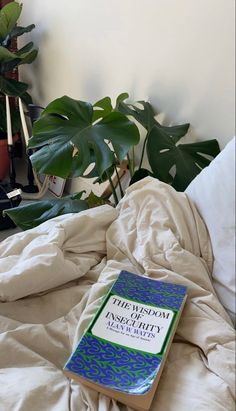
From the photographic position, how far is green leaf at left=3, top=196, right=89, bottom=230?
3.94 ft

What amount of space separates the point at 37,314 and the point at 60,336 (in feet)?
0.26

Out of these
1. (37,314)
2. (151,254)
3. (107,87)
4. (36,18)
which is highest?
(36,18)

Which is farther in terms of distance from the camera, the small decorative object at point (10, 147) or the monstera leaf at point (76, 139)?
the small decorative object at point (10, 147)

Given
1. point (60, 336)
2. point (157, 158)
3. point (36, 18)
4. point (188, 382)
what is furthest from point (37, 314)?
point (36, 18)

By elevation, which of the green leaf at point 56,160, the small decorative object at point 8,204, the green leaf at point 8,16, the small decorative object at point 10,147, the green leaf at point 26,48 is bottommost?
the small decorative object at point 8,204

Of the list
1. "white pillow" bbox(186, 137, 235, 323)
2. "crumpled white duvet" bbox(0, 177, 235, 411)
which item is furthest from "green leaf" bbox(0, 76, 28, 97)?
"white pillow" bbox(186, 137, 235, 323)

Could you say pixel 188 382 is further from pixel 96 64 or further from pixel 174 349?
pixel 96 64

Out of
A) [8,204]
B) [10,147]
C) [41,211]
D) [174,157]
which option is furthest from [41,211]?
[10,147]

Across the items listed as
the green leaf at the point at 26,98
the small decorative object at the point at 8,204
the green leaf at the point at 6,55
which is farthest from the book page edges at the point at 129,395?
the green leaf at the point at 26,98

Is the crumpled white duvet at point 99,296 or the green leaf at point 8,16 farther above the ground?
the green leaf at point 8,16

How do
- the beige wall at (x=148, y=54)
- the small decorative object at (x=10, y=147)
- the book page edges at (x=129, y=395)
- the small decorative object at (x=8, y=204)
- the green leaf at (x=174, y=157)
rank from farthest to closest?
1. the small decorative object at (x=10, y=147)
2. the small decorative object at (x=8, y=204)
3. the green leaf at (x=174, y=157)
4. the beige wall at (x=148, y=54)
5. the book page edges at (x=129, y=395)

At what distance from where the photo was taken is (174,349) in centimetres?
74

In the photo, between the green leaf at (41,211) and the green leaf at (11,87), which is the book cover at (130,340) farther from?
the green leaf at (11,87)

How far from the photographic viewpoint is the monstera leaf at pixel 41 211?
3.94 feet
